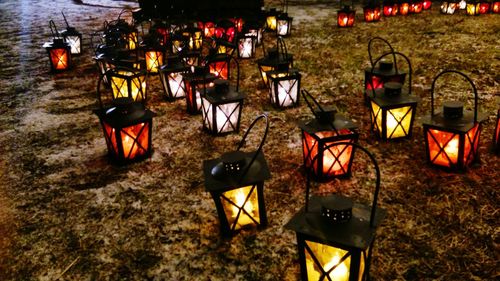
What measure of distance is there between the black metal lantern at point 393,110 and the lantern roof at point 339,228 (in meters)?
2.67

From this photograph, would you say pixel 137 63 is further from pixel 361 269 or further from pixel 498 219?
pixel 498 219

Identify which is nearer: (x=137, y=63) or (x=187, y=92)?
(x=187, y=92)

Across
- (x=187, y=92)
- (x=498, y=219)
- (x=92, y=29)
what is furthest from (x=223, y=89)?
(x=92, y=29)

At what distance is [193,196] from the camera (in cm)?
450

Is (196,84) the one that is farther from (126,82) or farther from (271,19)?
(271,19)

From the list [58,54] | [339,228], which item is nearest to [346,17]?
[58,54]

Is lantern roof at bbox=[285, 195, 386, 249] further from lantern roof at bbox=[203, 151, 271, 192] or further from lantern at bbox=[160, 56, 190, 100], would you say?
lantern at bbox=[160, 56, 190, 100]

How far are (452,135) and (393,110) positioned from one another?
101cm

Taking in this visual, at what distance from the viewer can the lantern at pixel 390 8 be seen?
1480 cm

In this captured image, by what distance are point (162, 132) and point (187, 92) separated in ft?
3.17

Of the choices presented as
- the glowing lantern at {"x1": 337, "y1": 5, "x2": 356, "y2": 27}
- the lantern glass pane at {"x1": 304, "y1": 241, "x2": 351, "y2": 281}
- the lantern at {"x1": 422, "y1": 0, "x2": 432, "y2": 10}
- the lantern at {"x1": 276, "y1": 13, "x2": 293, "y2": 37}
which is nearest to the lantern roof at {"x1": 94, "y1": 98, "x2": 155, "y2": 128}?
the lantern glass pane at {"x1": 304, "y1": 241, "x2": 351, "y2": 281}

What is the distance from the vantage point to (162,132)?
626 cm

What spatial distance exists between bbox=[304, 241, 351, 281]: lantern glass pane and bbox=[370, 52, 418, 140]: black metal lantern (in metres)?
2.91

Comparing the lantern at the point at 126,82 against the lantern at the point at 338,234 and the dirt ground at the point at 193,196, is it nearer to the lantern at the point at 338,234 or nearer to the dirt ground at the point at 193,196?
the dirt ground at the point at 193,196
